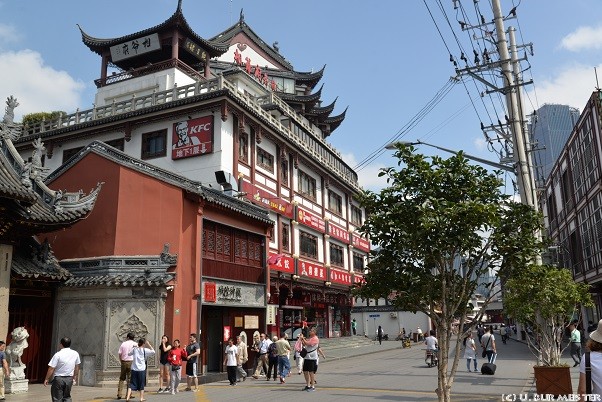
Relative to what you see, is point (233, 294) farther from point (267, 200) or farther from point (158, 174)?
point (267, 200)

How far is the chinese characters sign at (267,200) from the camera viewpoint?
27562 mm

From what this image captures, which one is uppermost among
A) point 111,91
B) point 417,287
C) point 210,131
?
point 111,91

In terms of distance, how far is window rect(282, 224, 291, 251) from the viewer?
103 feet

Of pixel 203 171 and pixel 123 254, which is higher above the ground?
pixel 203 171

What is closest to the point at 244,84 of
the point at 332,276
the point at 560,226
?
the point at 332,276

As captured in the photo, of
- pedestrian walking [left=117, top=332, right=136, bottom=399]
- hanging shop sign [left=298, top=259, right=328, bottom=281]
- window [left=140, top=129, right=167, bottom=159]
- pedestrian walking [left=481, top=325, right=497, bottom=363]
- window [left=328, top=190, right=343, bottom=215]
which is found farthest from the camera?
window [left=328, top=190, right=343, bottom=215]

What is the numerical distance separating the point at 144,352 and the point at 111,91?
2539 cm

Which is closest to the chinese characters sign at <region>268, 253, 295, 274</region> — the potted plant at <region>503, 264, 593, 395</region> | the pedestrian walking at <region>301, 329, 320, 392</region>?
the pedestrian walking at <region>301, 329, 320, 392</region>

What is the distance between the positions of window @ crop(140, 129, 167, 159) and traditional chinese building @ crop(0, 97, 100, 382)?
10842 mm

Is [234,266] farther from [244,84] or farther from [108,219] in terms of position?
[244,84]

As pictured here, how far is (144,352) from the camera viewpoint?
13.3 m

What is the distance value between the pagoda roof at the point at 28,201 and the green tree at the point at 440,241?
10022 millimetres

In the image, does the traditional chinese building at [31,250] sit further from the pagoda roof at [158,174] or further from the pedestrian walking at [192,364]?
the pedestrian walking at [192,364]

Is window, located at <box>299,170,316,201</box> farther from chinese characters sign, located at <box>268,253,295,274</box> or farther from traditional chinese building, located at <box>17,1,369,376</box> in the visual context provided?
chinese characters sign, located at <box>268,253,295,274</box>
